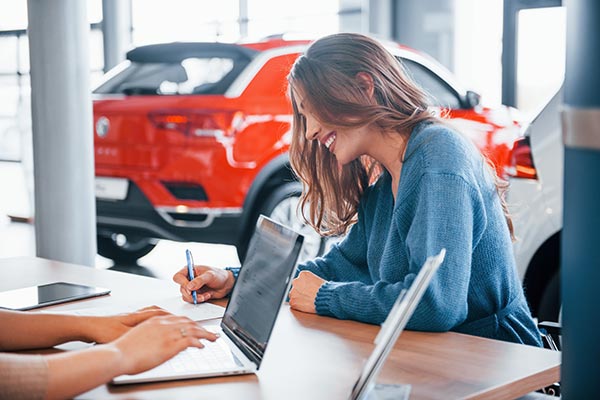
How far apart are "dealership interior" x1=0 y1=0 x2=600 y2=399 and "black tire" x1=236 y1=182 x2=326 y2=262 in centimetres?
2

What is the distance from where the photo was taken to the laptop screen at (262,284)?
1538 mm

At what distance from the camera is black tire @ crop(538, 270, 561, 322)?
357 centimetres

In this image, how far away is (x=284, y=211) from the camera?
521 cm

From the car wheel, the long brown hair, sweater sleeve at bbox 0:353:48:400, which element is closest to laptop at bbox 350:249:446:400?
sweater sleeve at bbox 0:353:48:400

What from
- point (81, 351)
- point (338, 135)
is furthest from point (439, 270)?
point (81, 351)

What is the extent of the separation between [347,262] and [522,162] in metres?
1.39

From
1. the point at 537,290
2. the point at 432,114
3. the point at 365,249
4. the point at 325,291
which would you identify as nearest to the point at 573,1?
the point at 325,291

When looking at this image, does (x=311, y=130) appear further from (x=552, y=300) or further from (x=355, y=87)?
(x=552, y=300)

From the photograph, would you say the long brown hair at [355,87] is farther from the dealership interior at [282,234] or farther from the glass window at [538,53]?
the glass window at [538,53]

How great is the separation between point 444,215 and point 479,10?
7.86m

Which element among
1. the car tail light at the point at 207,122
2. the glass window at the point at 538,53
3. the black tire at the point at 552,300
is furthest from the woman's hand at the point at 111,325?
the glass window at the point at 538,53

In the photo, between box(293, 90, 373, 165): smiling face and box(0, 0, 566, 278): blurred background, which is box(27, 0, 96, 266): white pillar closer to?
box(0, 0, 566, 278): blurred background

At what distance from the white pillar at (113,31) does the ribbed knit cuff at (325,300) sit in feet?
32.9

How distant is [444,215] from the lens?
1918 mm
